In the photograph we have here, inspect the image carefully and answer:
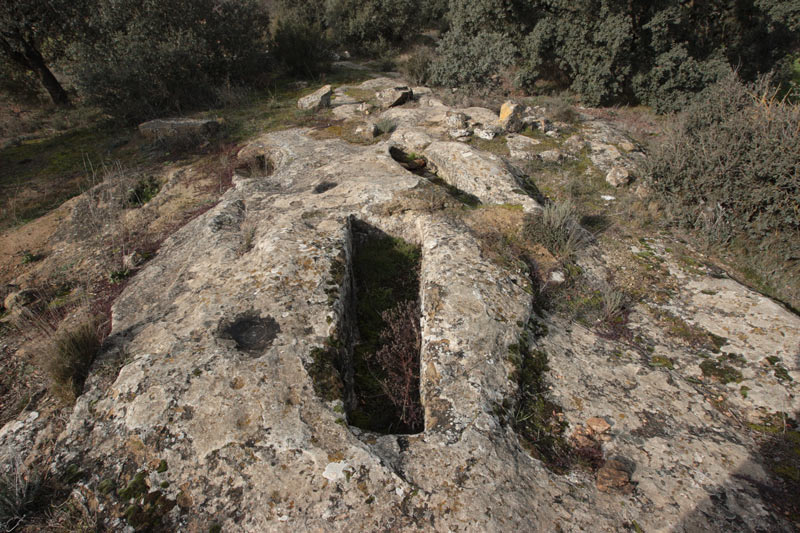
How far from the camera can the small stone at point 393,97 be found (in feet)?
42.4

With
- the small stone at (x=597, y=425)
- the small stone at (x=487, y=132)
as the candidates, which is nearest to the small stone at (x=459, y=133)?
the small stone at (x=487, y=132)

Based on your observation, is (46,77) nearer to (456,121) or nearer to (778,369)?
(456,121)

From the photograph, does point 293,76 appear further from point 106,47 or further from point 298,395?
point 298,395

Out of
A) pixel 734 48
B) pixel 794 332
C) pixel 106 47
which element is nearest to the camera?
pixel 794 332

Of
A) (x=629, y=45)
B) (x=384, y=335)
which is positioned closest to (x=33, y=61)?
(x=384, y=335)

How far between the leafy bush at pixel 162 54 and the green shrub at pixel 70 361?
1270 centimetres

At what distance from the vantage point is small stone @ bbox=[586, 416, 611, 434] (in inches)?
139

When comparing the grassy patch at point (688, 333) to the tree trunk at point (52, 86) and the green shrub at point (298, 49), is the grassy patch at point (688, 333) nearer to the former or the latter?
the green shrub at point (298, 49)

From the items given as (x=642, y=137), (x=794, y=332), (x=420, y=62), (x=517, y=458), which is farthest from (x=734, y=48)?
(x=517, y=458)

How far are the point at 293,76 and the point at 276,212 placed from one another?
1542 centimetres

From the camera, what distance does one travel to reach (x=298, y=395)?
11.2 ft

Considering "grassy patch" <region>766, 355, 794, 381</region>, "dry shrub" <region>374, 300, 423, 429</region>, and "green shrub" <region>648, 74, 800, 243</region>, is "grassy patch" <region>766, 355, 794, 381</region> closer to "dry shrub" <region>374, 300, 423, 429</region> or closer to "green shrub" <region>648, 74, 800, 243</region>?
"green shrub" <region>648, 74, 800, 243</region>

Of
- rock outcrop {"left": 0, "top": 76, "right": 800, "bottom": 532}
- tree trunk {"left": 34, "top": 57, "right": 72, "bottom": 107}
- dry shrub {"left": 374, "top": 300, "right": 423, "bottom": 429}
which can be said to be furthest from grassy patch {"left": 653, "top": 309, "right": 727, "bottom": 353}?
tree trunk {"left": 34, "top": 57, "right": 72, "bottom": 107}

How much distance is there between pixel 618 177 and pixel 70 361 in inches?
408
